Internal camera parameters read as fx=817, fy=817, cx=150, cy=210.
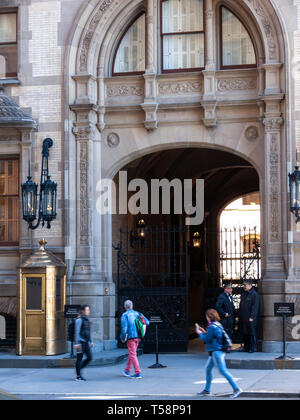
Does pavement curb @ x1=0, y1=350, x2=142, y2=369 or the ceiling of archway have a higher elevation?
the ceiling of archway

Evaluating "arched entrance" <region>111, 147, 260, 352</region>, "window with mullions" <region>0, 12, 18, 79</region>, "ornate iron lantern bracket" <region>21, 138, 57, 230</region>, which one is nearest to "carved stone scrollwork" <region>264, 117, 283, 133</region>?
"arched entrance" <region>111, 147, 260, 352</region>

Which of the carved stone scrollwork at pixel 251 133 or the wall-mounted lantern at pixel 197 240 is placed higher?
the carved stone scrollwork at pixel 251 133

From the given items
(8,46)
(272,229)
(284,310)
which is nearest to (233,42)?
(272,229)

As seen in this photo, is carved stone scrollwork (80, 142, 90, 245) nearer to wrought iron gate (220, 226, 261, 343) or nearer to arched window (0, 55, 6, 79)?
arched window (0, 55, 6, 79)

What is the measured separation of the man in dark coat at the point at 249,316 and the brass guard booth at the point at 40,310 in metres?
4.48

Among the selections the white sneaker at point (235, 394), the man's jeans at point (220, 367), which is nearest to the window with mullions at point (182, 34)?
the man's jeans at point (220, 367)

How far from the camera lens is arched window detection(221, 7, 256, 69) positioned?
21609 mm

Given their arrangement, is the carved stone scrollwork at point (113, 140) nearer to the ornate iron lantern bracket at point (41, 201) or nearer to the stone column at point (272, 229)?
the ornate iron lantern bracket at point (41, 201)

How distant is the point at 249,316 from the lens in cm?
1983

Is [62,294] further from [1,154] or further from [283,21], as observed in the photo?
[283,21]

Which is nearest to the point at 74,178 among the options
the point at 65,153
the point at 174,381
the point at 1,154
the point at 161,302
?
the point at 65,153

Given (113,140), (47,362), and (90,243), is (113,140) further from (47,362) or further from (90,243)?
(47,362)

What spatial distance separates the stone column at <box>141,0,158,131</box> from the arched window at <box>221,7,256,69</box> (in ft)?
6.03

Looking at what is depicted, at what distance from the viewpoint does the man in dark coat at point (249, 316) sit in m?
19.7
